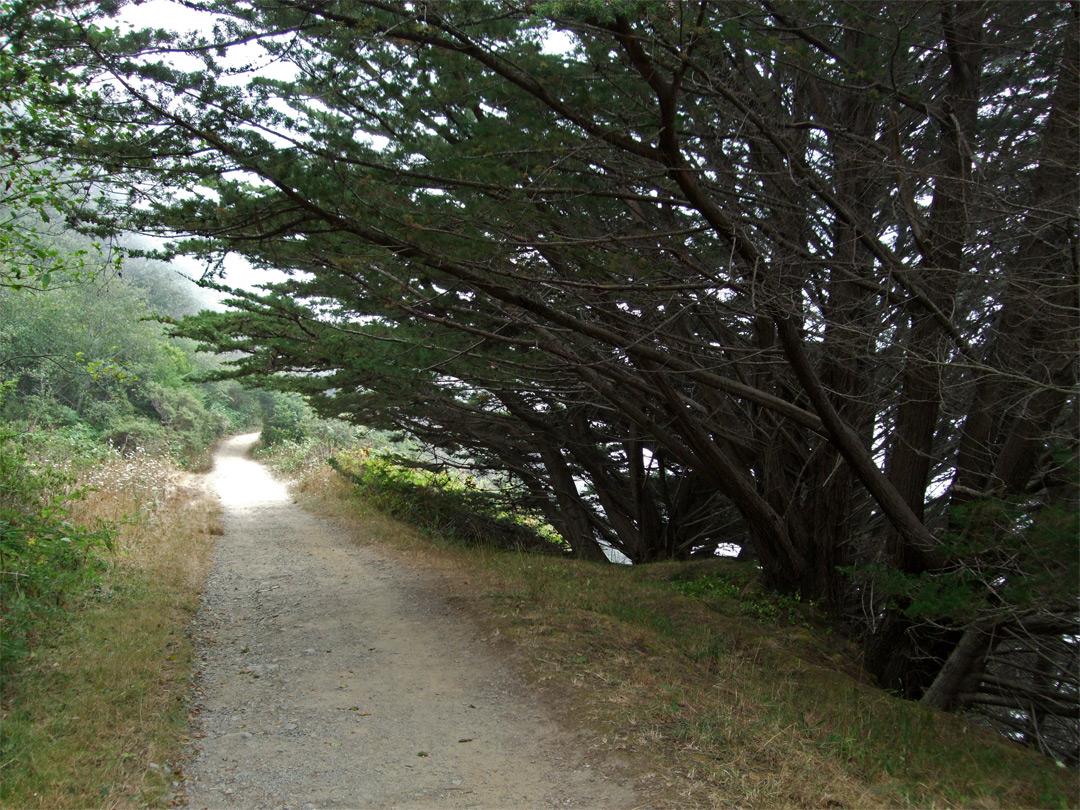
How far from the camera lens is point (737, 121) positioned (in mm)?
6148

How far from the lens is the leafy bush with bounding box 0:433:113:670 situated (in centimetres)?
486

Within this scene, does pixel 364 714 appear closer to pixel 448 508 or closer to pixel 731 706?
pixel 731 706

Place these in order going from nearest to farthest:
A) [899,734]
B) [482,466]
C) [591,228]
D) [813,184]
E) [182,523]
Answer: [899,734]
[813,184]
[591,228]
[182,523]
[482,466]

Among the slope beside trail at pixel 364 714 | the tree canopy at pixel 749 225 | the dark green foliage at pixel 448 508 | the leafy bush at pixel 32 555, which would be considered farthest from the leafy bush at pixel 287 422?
the tree canopy at pixel 749 225

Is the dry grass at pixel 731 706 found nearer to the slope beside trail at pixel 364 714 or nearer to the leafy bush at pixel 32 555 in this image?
the slope beside trail at pixel 364 714

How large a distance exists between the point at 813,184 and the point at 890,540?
12.1 ft

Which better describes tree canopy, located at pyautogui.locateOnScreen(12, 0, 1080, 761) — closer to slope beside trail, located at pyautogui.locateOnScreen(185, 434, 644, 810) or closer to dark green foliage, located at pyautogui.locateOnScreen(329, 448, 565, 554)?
slope beside trail, located at pyautogui.locateOnScreen(185, 434, 644, 810)

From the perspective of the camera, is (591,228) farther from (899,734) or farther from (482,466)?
(482,466)

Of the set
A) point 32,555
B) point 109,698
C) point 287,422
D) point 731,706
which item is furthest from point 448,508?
point 287,422

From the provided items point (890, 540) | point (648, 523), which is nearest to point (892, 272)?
point (890, 540)

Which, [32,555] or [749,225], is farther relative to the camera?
[749,225]

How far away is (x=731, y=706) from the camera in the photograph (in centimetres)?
467

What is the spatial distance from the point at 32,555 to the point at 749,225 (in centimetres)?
679

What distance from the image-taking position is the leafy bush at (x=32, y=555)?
16.0ft
